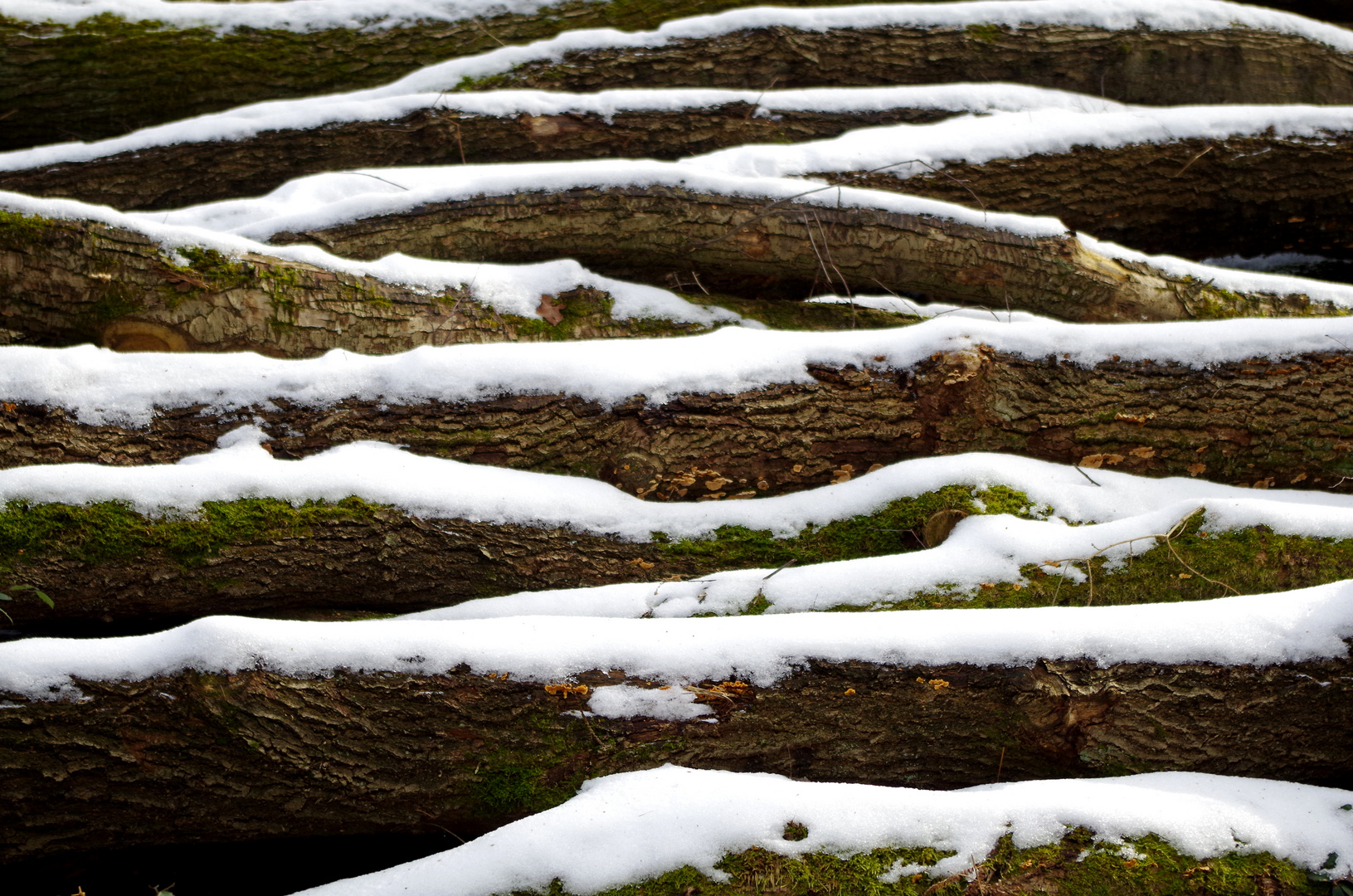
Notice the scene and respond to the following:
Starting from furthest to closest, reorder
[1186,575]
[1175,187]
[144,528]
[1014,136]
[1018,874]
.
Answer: [1175,187]
[1014,136]
[1186,575]
[144,528]
[1018,874]

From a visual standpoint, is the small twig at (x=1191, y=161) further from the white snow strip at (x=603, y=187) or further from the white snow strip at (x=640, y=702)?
the white snow strip at (x=640, y=702)

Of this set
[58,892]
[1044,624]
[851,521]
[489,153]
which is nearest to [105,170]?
[489,153]

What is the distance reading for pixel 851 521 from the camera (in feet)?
8.16

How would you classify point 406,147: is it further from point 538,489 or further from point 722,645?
point 722,645

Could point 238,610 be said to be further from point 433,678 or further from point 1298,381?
point 1298,381

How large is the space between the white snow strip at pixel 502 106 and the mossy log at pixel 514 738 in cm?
294

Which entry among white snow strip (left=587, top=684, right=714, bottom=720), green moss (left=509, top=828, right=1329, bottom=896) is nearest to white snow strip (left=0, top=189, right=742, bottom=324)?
white snow strip (left=587, top=684, right=714, bottom=720)

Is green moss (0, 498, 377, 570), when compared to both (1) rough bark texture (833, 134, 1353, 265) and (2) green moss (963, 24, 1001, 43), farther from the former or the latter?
(2) green moss (963, 24, 1001, 43)

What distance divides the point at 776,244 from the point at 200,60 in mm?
3277

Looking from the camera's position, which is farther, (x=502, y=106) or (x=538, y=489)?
(x=502, y=106)

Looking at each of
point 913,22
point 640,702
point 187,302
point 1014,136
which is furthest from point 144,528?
point 913,22

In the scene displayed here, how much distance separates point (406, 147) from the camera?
13.1 feet

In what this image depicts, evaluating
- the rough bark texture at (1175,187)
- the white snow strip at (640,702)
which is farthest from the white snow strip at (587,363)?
the rough bark texture at (1175,187)

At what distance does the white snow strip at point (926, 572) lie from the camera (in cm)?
221
